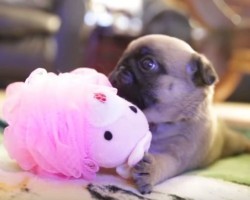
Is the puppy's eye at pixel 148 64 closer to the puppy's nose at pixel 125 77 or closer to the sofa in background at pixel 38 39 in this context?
the puppy's nose at pixel 125 77

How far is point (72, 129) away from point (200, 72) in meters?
0.31

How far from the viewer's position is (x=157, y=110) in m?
1.00

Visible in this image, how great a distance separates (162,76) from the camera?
38.8 inches

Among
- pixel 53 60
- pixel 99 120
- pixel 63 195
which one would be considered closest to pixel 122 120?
pixel 99 120

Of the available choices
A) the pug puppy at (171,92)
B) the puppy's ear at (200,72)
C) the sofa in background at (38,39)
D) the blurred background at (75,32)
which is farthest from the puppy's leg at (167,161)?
the sofa in background at (38,39)

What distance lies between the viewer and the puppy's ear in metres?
1.00

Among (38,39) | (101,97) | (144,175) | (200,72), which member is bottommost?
(144,175)

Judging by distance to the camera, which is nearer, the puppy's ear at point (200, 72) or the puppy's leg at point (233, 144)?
the puppy's ear at point (200, 72)

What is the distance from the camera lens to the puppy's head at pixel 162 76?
3.20 feet

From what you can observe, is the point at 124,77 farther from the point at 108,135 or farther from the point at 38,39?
the point at 38,39

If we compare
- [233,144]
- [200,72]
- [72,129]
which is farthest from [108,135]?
[233,144]

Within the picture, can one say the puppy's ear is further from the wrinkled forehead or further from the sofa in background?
the sofa in background

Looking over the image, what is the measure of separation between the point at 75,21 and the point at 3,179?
2.08 meters

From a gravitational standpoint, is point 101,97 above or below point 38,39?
below
